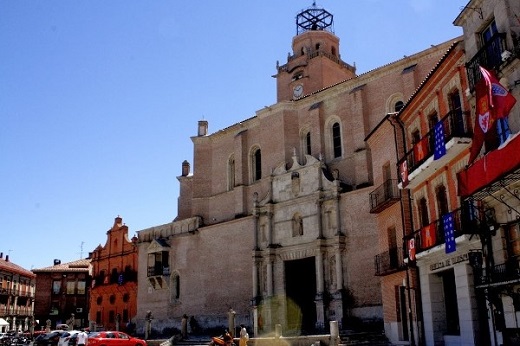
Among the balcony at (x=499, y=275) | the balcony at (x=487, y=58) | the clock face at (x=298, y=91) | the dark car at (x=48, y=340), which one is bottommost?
the dark car at (x=48, y=340)

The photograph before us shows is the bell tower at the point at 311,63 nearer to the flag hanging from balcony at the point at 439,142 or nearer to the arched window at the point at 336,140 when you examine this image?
the arched window at the point at 336,140

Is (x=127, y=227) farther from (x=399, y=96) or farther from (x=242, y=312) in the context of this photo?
(x=399, y=96)

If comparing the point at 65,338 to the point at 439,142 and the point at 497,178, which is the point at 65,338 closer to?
the point at 439,142

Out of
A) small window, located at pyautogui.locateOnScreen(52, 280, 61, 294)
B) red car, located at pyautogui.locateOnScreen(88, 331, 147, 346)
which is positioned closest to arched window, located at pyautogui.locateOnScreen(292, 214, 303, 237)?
red car, located at pyautogui.locateOnScreen(88, 331, 147, 346)

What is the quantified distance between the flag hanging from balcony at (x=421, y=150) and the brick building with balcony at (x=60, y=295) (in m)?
56.5

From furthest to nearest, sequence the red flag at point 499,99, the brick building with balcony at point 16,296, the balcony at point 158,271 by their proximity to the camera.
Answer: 1. the brick building with balcony at point 16,296
2. the balcony at point 158,271
3. the red flag at point 499,99

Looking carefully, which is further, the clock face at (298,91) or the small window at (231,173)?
the clock face at (298,91)

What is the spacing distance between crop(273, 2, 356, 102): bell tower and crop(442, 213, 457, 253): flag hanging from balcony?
2970 centimetres

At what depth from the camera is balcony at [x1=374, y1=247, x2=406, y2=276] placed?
23.2m

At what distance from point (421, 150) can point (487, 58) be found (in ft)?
15.0

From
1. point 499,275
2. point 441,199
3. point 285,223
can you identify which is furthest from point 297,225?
point 499,275

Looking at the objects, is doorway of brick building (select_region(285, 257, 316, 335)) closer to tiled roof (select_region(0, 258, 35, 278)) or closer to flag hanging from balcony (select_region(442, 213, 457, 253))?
flag hanging from balcony (select_region(442, 213, 457, 253))

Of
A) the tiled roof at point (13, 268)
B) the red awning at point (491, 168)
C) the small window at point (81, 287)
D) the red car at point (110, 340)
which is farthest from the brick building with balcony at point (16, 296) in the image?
the red awning at point (491, 168)

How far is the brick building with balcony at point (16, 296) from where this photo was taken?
6291 centimetres
